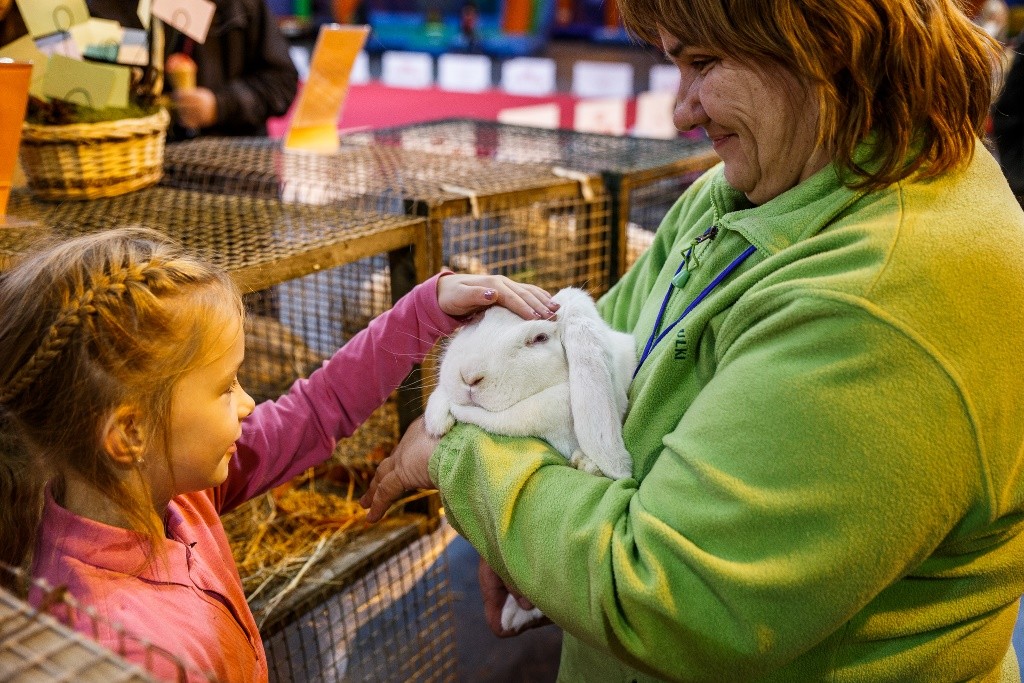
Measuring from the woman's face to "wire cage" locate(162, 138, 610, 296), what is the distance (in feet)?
2.09

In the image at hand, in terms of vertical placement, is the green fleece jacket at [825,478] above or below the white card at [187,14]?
below

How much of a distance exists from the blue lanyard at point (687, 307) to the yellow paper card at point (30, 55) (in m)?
1.13

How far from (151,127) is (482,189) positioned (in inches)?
24.5

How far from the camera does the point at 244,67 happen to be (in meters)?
2.98

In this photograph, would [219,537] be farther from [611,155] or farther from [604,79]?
[604,79]

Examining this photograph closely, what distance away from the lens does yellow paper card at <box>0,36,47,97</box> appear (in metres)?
1.52

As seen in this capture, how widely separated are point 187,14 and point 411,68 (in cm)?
593

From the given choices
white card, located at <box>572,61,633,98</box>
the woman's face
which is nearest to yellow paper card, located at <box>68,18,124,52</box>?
the woman's face

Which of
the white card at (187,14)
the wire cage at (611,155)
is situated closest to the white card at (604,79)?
the wire cage at (611,155)

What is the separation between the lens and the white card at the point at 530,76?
6.88 meters

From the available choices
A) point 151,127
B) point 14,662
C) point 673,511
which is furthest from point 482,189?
point 14,662

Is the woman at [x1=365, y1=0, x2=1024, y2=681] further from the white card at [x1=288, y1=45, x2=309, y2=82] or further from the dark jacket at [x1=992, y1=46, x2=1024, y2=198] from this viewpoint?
the white card at [x1=288, y1=45, x2=309, y2=82]

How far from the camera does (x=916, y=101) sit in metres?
0.91

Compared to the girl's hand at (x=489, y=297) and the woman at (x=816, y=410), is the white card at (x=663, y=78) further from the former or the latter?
the woman at (x=816, y=410)
